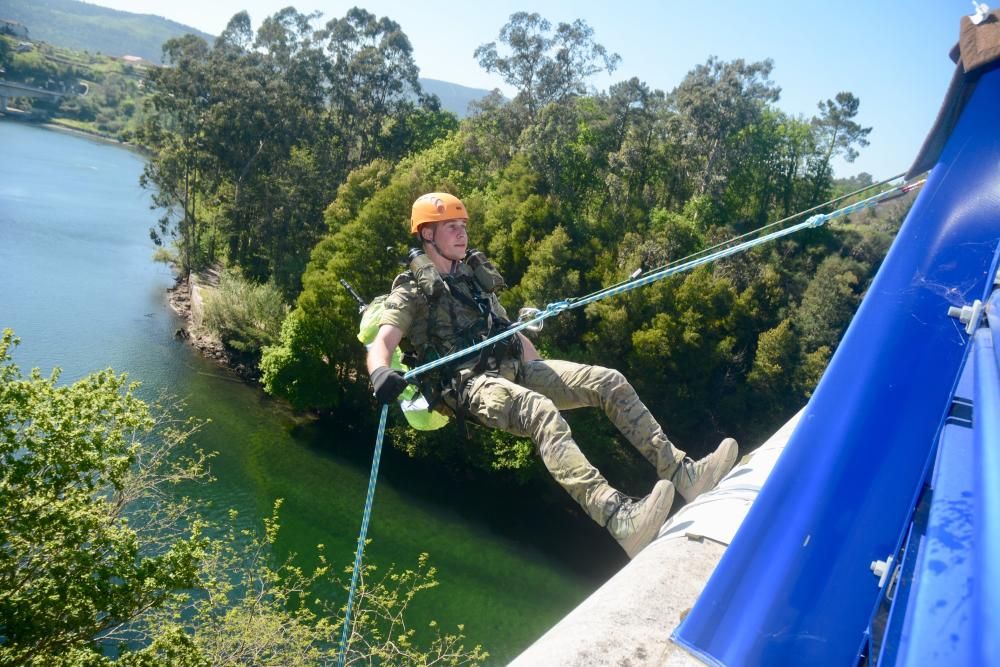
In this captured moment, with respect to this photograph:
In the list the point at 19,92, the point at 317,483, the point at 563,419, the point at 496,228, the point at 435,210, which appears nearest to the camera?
the point at 563,419

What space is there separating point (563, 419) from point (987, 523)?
3.03m

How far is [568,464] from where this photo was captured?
398cm

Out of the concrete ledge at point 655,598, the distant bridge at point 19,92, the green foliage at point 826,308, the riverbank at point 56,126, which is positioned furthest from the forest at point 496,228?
the distant bridge at point 19,92

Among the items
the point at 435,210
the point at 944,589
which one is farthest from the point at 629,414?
the point at 944,589

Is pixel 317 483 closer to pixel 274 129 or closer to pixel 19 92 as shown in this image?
pixel 274 129

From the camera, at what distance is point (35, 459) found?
30.6 ft

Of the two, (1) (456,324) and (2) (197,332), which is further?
(2) (197,332)

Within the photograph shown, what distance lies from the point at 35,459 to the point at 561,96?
26.6m

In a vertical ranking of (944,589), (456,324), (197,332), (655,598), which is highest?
(944,589)

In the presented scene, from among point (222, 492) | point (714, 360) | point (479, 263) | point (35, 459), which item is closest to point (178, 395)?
point (222, 492)

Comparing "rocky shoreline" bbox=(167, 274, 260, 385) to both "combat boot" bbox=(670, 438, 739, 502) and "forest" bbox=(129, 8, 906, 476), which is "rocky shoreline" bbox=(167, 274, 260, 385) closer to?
"forest" bbox=(129, 8, 906, 476)

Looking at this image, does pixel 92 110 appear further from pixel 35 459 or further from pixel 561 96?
pixel 35 459

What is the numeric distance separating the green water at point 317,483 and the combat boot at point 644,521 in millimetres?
13854

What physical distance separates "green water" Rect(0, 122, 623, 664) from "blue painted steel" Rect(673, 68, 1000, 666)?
613 inches
